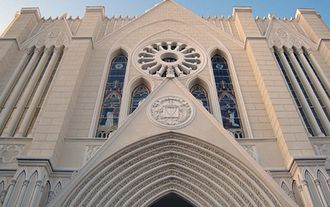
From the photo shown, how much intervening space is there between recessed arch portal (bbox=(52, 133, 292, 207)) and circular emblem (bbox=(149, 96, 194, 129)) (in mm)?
459

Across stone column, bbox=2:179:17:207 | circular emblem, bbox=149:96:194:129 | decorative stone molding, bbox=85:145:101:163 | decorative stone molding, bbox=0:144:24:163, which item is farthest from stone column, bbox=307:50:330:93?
stone column, bbox=2:179:17:207

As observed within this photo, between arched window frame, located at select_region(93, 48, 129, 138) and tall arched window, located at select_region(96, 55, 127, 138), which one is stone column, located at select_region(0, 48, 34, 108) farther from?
tall arched window, located at select_region(96, 55, 127, 138)

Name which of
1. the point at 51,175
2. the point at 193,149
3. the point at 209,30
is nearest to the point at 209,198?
the point at 193,149

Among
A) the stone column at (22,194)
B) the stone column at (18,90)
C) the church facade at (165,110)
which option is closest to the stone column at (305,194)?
the church facade at (165,110)

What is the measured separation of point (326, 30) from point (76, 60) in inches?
418

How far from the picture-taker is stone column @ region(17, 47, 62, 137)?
1241cm

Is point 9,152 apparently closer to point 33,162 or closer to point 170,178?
point 33,162

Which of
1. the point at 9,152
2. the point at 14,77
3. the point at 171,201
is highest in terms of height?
the point at 14,77

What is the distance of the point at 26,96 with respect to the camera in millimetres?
13602

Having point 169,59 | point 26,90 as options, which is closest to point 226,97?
point 169,59

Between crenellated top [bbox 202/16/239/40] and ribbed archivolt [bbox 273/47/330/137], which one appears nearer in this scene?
ribbed archivolt [bbox 273/47/330/137]

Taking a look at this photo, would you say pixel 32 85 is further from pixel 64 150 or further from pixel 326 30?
A: pixel 326 30

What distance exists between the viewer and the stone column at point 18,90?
12.8 m

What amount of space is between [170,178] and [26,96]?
243 inches
